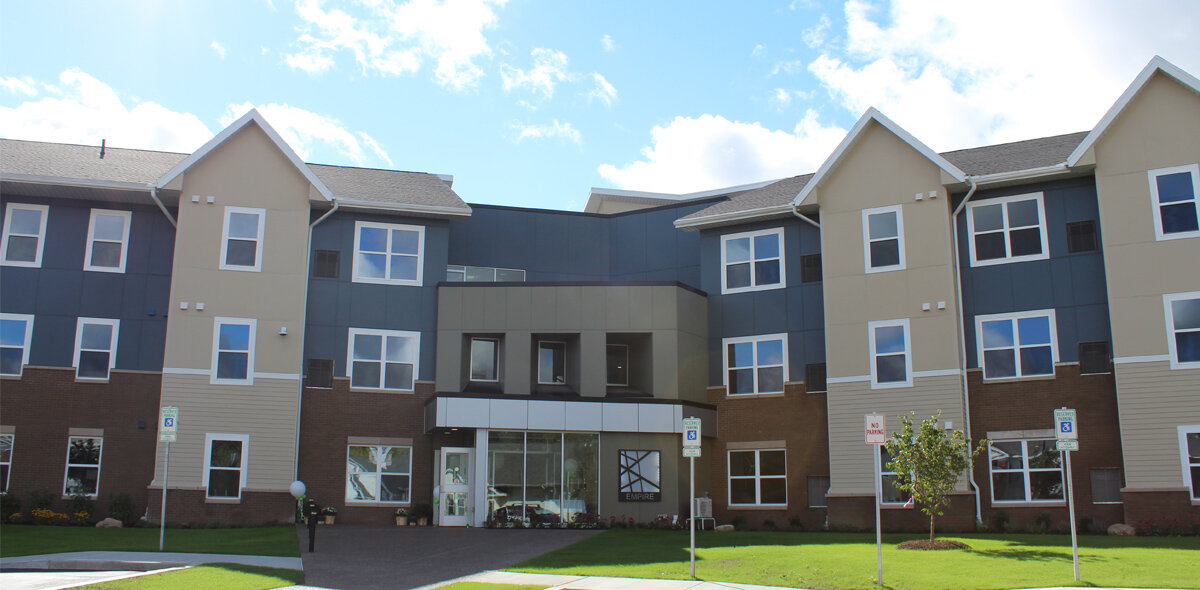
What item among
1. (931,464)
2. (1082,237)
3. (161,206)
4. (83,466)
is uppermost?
(161,206)

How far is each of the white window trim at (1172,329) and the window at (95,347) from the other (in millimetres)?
28078

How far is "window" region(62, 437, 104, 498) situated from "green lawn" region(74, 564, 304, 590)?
11917 mm

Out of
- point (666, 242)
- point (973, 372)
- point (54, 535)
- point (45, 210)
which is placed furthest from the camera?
point (666, 242)

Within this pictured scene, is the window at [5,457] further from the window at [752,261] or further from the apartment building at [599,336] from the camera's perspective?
the window at [752,261]

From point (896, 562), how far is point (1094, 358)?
10683 millimetres

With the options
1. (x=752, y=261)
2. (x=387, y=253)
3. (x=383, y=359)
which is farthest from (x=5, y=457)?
(x=752, y=261)

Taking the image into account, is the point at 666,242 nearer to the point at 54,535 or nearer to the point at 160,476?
the point at 160,476

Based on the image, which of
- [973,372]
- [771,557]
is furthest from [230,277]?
[973,372]

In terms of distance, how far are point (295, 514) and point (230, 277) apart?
699 cm

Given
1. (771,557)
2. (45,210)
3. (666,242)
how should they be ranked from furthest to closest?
(666,242) → (45,210) → (771,557)

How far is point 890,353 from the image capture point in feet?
92.4

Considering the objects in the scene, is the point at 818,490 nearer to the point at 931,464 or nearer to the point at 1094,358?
the point at 931,464

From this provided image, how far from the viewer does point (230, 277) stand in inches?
1148

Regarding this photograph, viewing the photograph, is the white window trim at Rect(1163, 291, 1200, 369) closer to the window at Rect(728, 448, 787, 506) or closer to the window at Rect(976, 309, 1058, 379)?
the window at Rect(976, 309, 1058, 379)
